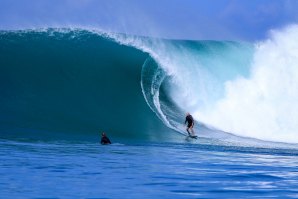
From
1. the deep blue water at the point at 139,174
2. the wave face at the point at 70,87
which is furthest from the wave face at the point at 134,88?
the deep blue water at the point at 139,174

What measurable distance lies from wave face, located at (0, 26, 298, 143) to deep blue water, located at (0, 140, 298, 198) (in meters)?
5.89

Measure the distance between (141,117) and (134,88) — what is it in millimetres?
2403

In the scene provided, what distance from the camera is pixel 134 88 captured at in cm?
2170

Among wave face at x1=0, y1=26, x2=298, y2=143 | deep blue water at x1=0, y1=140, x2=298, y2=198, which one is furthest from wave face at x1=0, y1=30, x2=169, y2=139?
deep blue water at x1=0, y1=140, x2=298, y2=198

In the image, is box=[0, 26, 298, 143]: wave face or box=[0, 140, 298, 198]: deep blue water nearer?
box=[0, 140, 298, 198]: deep blue water

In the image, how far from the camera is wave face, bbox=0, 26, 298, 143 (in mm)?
18781

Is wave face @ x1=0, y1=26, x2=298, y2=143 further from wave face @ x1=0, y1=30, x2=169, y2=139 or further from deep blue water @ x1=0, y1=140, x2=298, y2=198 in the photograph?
deep blue water @ x1=0, y1=140, x2=298, y2=198

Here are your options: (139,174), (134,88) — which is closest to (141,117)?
(134,88)

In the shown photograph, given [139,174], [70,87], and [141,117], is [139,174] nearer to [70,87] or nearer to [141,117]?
[141,117]

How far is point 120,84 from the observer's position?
2194 cm

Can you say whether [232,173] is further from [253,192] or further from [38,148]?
[38,148]

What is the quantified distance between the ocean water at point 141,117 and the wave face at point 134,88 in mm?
40

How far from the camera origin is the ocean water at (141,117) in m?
7.36

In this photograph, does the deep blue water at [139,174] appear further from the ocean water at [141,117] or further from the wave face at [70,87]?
the wave face at [70,87]
